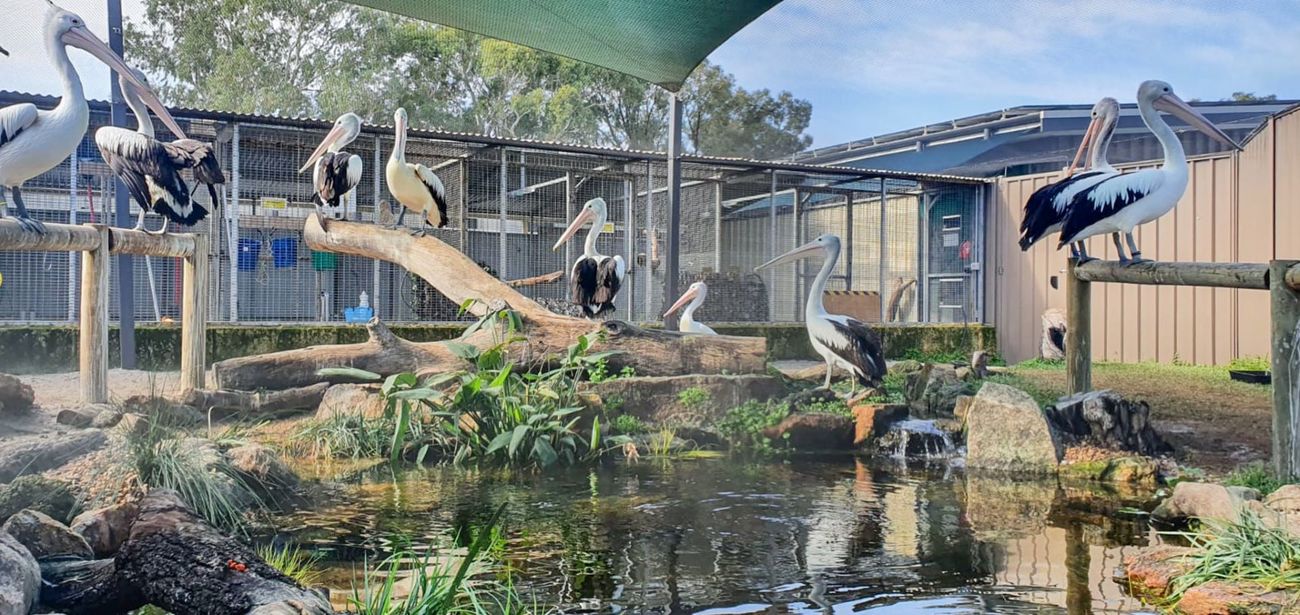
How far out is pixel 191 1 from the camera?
18047mm

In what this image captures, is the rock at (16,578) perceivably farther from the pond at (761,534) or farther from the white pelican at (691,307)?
the white pelican at (691,307)

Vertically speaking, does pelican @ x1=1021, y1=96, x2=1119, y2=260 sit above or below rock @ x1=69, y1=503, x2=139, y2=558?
above

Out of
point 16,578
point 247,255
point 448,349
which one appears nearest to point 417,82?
point 247,255

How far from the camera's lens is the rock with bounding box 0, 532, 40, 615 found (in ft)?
7.29

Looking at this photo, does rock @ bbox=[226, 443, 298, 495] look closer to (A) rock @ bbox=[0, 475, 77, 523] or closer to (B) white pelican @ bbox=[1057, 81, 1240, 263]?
(A) rock @ bbox=[0, 475, 77, 523]

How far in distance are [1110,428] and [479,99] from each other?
1676cm

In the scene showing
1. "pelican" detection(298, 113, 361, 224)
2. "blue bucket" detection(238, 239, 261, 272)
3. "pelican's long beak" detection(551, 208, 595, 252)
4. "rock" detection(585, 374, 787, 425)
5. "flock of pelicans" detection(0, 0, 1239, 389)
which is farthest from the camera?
"blue bucket" detection(238, 239, 261, 272)

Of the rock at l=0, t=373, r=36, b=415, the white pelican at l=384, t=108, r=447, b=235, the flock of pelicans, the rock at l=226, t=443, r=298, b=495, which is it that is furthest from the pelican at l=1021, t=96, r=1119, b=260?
the rock at l=0, t=373, r=36, b=415

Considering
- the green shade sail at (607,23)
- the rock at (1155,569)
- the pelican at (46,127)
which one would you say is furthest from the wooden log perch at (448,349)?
the rock at (1155,569)

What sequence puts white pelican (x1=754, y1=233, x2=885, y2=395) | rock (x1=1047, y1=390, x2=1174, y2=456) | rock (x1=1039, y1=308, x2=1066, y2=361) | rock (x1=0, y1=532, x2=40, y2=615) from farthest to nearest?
rock (x1=1039, y1=308, x2=1066, y2=361) → white pelican (x1=754, y1=233, x2=885, y2=395) → rock (x1=1047, y1=390, x2=1174, y2=456) → rock (x1=0, y1=532, x2=40, y2=615)

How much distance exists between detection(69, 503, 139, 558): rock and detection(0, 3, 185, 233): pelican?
66.9 inches

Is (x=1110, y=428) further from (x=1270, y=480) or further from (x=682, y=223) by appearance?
(x=682, y=223)

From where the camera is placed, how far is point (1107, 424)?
18.8ft

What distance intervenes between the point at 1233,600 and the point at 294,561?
2843 millimetres
